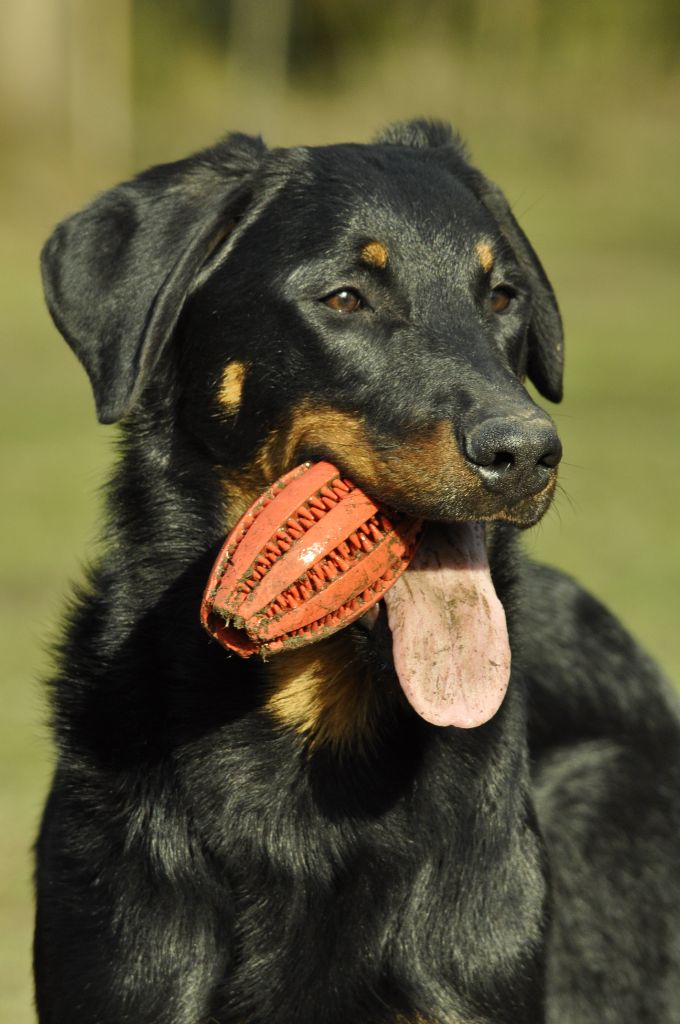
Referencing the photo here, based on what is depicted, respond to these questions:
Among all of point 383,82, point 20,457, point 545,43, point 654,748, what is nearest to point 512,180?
point 383,82

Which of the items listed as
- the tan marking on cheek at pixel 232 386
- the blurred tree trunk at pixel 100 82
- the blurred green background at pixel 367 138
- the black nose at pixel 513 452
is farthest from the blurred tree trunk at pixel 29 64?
the black nose at pixel 513 452

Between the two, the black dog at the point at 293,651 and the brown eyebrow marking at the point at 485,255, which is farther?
the brown eyebrow marking at the point at 485,255

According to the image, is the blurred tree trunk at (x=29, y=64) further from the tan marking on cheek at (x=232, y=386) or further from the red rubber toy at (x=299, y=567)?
the red rubber toy at (x=299, y=567)

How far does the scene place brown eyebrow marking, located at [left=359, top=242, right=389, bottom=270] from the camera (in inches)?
151

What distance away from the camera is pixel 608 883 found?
4.73 meters

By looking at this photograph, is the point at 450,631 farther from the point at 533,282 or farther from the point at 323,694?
the point at 533,282

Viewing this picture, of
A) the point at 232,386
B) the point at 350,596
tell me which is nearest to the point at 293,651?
the point at 350,596

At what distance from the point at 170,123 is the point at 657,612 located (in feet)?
84.6

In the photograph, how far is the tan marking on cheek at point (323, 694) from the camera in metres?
3.80

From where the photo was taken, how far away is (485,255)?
4.02m

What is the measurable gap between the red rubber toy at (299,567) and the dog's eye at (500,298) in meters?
0.77

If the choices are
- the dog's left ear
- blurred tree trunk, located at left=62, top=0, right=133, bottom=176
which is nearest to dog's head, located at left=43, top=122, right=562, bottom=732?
→ the dog's left ear

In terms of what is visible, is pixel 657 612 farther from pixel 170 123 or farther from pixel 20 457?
pixel 170 123

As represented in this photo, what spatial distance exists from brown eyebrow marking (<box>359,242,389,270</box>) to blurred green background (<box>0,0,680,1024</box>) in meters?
0.96
